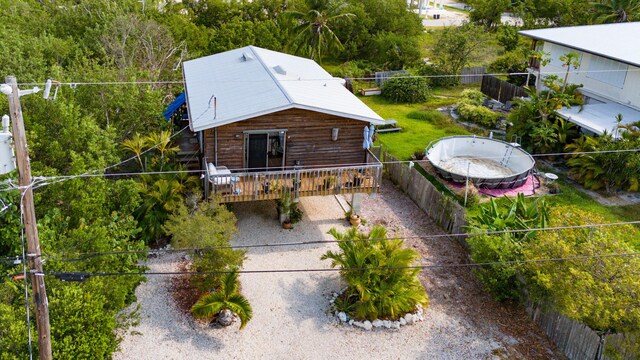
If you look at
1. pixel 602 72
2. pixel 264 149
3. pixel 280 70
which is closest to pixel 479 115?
pixel 602 72

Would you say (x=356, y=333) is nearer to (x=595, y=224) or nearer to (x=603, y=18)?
(x=595, y=224)

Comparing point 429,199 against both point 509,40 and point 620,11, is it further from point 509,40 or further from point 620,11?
point 509,40

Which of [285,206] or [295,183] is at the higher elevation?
[295,183]

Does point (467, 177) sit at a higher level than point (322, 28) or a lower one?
lower

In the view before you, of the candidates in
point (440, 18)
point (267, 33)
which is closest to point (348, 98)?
point (267, 33)

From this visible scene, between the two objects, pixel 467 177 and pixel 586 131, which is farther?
pixel 586 131

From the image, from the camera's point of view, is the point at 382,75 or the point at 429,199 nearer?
the point at 429,199

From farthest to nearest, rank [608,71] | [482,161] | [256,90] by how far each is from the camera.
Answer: [608,71] < [482,161] < [256,90]

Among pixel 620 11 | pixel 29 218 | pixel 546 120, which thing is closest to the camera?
pixel 29 218

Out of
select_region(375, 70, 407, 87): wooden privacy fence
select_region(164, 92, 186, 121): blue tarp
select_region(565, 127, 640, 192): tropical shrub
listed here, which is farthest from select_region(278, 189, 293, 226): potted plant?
select_region(375, 70, 407, 87): wooden privacy fence
